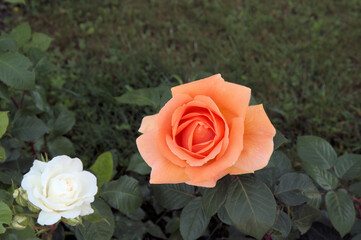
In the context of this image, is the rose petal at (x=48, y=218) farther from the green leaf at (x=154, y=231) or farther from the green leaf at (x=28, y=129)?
the green leaf at (x=154, y=231)

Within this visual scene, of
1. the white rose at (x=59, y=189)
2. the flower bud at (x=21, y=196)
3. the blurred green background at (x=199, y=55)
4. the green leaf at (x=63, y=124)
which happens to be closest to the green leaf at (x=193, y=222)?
the white rose at (x=59, y=189)

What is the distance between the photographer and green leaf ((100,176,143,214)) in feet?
4.78

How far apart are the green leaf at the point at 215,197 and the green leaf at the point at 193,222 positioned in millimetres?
222

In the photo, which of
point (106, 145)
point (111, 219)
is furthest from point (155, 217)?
point (111, 219)

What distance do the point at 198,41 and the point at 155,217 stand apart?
155 centimetres

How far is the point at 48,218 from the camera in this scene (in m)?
0.99

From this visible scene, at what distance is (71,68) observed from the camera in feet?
9.55

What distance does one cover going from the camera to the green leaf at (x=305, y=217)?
4.90 ft

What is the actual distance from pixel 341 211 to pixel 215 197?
1.90 ft

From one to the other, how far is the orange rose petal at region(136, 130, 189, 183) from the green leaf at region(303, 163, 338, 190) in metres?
0.72

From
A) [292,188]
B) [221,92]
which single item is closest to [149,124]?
[221,92]

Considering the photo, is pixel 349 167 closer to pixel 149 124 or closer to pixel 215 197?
pixel 215 197

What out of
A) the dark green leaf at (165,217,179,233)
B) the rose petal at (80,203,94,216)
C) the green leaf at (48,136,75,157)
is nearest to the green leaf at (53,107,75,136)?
the green leaf at (48,136,75,157)

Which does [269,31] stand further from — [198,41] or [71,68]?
[71,68]
